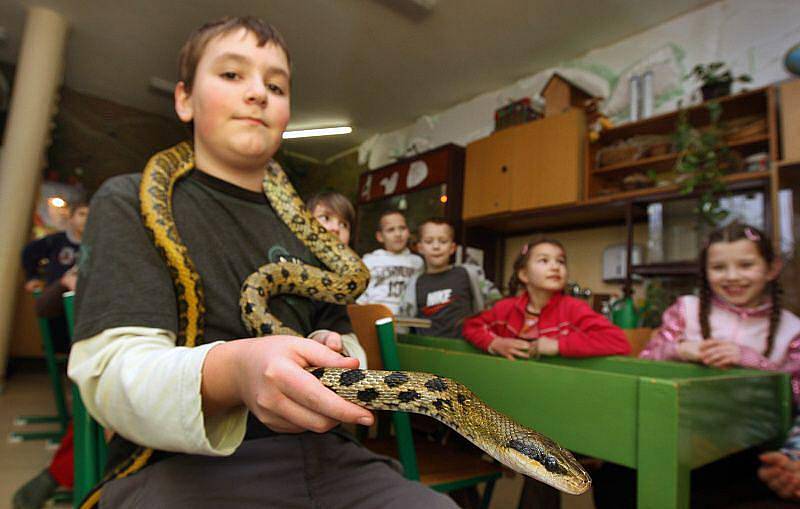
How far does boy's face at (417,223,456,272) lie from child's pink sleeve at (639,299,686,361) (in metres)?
1.24

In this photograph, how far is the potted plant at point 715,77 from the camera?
3223mm

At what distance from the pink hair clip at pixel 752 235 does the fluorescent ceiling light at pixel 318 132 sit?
1737 mm

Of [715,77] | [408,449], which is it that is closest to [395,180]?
[408,449]

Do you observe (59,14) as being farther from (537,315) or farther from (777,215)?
(777,215)

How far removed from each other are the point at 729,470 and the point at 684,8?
2269 millimetres

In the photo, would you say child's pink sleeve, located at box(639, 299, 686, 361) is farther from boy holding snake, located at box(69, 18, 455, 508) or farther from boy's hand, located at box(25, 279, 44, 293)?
boy's hand, located at box(25, 279, 44, 293)

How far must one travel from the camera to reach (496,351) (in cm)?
55

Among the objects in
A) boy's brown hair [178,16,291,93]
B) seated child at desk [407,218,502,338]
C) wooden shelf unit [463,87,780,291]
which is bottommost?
seated child at desk [407,218,502,338]

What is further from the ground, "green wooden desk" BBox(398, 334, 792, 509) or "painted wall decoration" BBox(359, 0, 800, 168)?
"painted wall decoration" BBox(359, 0, 800, 168)

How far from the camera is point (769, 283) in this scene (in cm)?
175

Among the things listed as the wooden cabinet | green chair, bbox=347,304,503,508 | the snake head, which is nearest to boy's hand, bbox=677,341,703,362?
the wooden cabinet

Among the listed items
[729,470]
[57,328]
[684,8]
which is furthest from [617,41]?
[57,328]

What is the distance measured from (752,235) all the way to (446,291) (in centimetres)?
174

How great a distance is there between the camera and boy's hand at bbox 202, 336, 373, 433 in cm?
35
